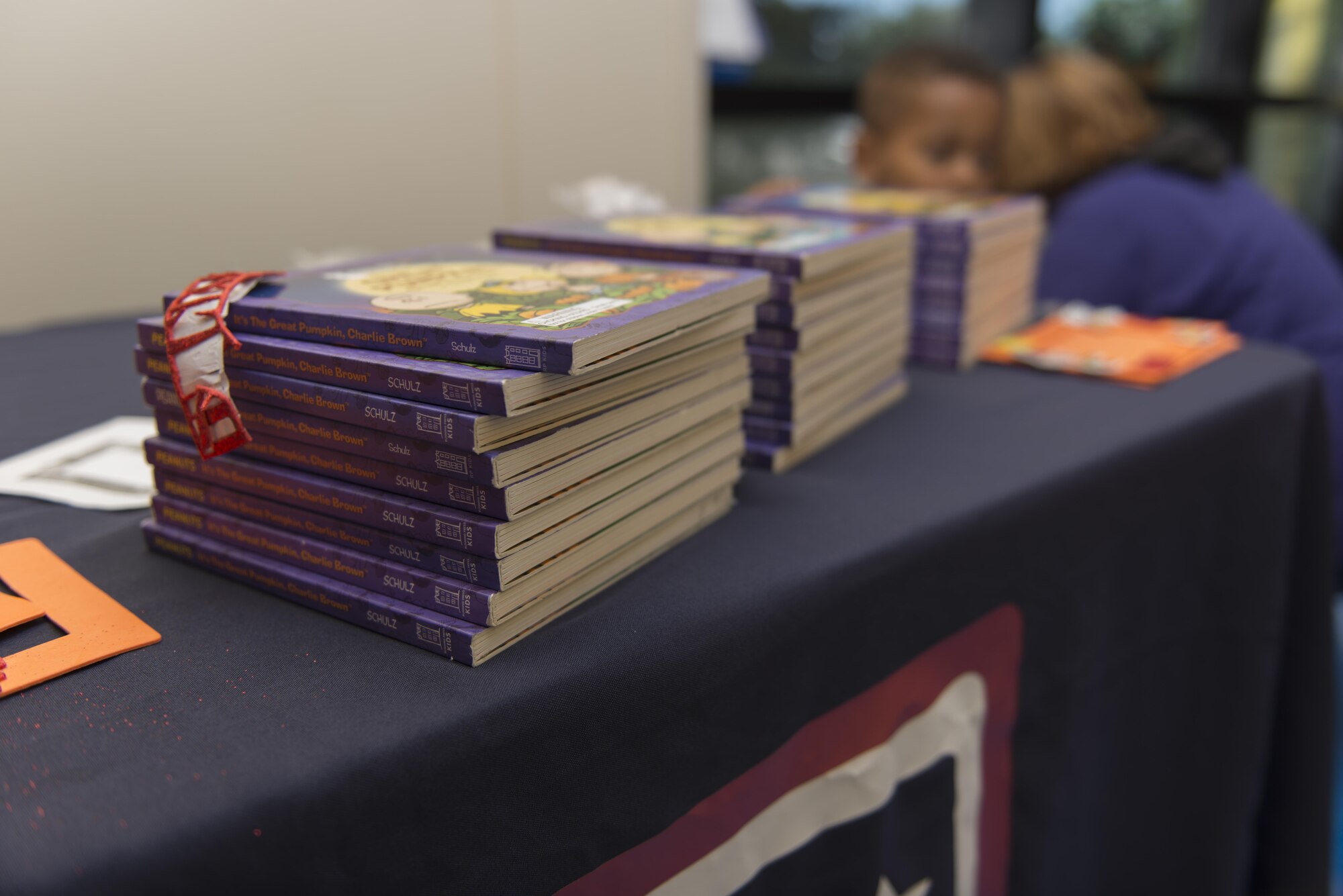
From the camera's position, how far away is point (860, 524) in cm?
69

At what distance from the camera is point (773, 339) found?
75 centimetres

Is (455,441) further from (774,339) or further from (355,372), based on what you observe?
(774,339)

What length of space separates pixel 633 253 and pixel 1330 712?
3.41 ft

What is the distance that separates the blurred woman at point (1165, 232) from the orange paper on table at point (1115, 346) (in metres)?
0.31

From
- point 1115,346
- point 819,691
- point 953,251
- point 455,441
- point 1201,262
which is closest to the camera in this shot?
point 455,441

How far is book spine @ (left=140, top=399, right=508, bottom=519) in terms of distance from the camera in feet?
1.60

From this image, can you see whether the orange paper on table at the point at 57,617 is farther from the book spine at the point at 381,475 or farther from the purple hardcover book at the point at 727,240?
the purple hardcover book at the point at 727,240

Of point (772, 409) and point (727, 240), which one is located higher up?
point (727, 240)

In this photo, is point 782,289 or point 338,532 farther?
point 782,289

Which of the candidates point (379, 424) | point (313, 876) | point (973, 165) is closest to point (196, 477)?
point (379, 424)

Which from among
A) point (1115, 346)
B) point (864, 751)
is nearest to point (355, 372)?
point (864, 751)

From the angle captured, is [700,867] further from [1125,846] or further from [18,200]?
[18,200]

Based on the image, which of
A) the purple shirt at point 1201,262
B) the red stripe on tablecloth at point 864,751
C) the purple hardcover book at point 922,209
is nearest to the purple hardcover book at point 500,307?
the red stripe on tablecloth at point 864,751

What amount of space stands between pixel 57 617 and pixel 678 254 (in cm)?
48
